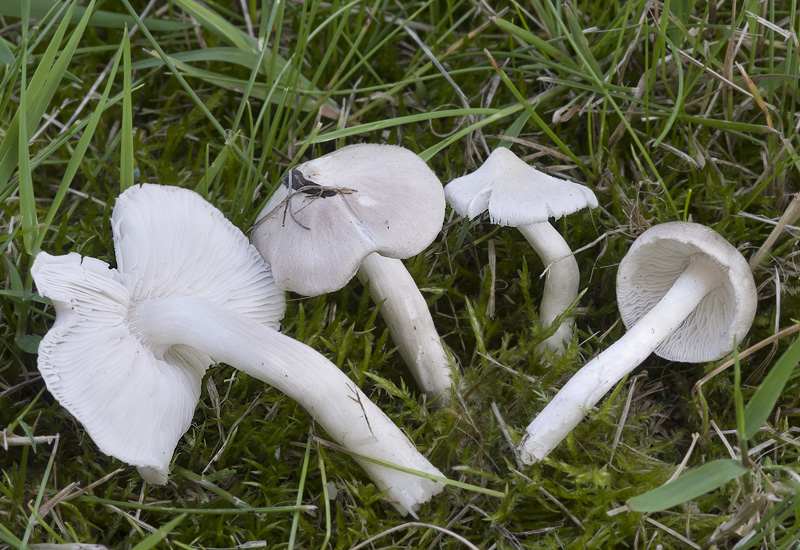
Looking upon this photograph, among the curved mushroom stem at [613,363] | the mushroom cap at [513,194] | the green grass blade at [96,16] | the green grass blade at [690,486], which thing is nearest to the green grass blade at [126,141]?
the green grass blade at [96,16]

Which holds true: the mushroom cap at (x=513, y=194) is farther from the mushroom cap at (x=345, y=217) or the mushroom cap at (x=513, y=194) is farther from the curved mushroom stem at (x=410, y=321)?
the curved mushroom stem at (x=410, y=321)

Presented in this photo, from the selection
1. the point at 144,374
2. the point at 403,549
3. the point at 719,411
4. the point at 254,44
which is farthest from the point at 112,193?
the point at 719,411

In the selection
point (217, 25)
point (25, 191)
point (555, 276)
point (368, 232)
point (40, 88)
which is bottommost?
point (555, 276)

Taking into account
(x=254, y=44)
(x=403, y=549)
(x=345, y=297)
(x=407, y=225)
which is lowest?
(x=403, y=549)

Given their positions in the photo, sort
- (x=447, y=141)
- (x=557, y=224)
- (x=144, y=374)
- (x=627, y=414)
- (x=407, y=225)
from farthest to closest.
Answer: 1. (x=557, y=224)
2. (x=447, y=141)
3. (x=627, y=414)
4. (x=407, y=225)
5. (x=144, y=374)

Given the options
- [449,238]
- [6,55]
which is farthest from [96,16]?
[449,238]

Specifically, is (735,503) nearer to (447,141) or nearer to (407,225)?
(407,225)

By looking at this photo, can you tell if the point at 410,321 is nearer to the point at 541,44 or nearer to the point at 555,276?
the point at 555,276
